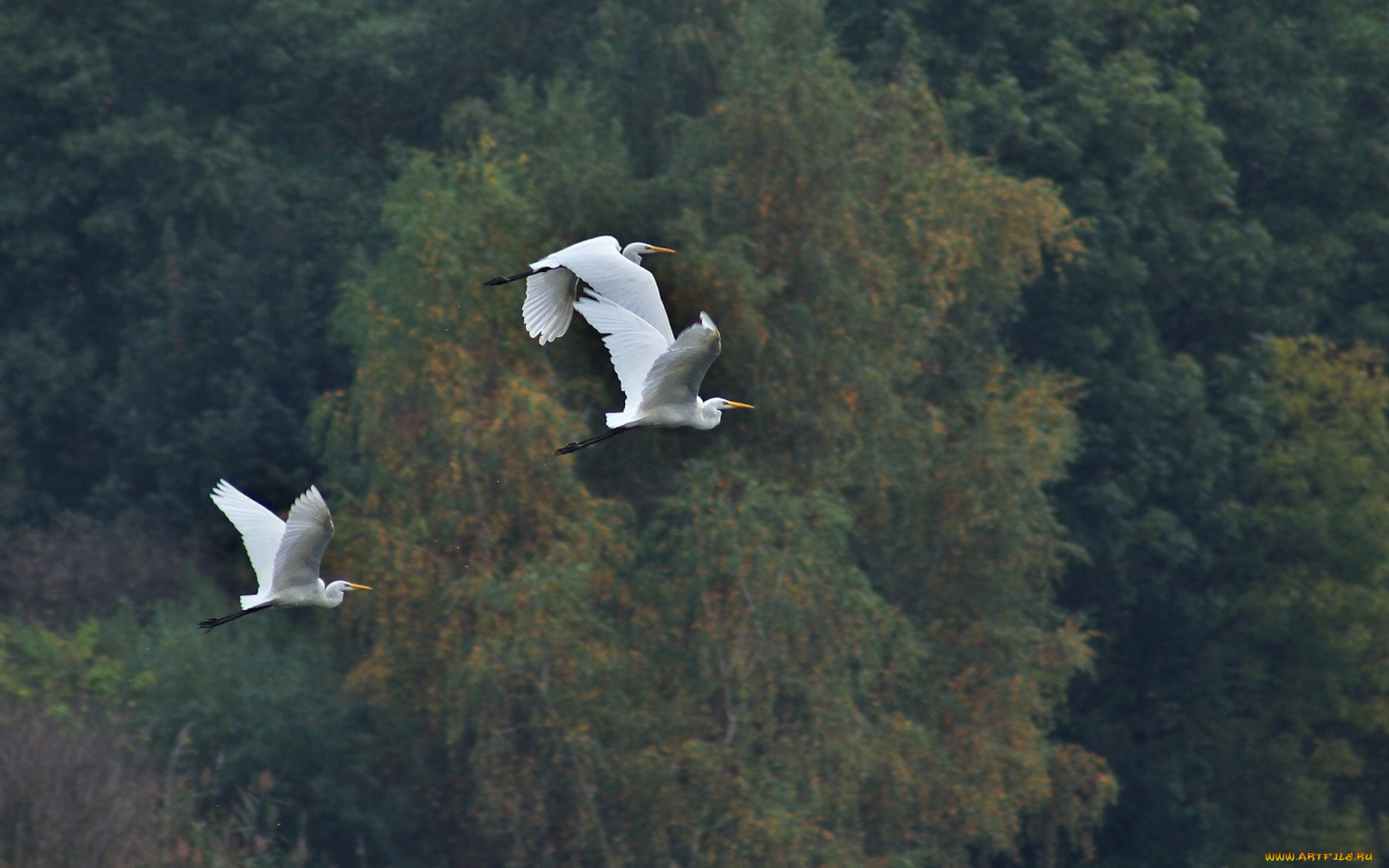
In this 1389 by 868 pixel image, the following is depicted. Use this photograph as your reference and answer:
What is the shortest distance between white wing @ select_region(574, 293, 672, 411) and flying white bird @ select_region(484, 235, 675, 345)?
154mm

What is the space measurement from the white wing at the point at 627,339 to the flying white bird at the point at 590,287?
0.50 ft

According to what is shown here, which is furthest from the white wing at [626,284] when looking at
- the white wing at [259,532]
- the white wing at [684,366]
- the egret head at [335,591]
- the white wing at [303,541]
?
the egret head at [335,591]

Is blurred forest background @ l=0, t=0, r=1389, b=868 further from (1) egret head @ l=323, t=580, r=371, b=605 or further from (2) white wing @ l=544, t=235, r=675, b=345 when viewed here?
(2) white wing @ l=544, t=235, r=675, b=345

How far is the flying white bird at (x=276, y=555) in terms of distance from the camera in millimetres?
10453

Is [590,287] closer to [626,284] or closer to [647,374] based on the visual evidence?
[626,284]

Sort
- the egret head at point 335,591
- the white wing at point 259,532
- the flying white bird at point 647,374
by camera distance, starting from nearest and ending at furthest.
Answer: the flying white bird at point 647,374, the white wing at point 259,532, the egret head at point 335,591

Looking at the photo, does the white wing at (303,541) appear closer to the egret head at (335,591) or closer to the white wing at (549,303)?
the egret head at (335,591)

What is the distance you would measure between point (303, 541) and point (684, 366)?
2.38 meters

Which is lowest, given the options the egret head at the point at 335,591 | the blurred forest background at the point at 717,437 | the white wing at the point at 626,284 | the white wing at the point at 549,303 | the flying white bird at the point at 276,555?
the blurred forest background at the point at 717,437

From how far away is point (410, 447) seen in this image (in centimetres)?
1595

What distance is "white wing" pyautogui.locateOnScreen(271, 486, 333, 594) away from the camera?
33.3 feet

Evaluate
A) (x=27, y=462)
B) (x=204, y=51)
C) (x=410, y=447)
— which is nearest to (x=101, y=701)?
(x=410, y=447)

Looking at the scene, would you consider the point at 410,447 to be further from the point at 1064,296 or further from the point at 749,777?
the point at 1064,296

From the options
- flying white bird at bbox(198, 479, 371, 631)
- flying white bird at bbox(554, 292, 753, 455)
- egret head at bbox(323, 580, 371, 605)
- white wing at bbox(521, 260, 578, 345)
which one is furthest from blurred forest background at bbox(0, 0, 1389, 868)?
flying white bird at bbox(554, 292, 753, 455)
